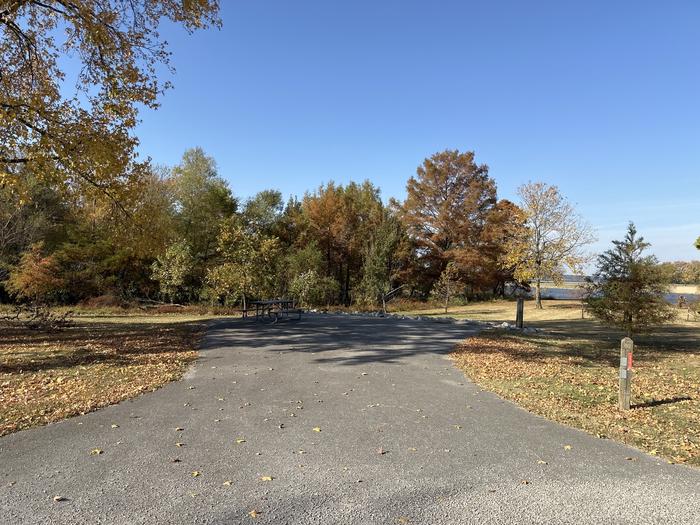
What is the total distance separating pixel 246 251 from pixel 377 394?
14740 mm

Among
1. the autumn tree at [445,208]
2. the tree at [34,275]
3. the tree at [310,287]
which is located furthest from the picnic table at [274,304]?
the autumn tree at [445,208]

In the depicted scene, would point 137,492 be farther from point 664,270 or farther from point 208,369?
point 664,270

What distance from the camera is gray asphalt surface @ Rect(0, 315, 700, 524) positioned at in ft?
10.4

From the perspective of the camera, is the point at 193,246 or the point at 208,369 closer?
the point at 208,369

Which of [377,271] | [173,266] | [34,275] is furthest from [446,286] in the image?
[34,275]

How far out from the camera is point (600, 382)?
7.80 m

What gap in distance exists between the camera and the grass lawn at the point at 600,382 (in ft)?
16.8

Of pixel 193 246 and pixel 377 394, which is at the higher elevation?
pixel 193 246

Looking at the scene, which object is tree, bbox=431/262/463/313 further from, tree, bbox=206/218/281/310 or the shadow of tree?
tree, bbox=206/218/281/310

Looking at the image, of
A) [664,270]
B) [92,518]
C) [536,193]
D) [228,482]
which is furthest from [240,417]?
[536,193]

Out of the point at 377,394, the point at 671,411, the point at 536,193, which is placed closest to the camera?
the point at 671,411

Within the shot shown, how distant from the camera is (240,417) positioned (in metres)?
5.40

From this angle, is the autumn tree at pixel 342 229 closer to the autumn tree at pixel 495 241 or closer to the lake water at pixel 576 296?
the autumn tree at pixel 495 241

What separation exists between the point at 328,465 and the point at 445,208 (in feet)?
113
